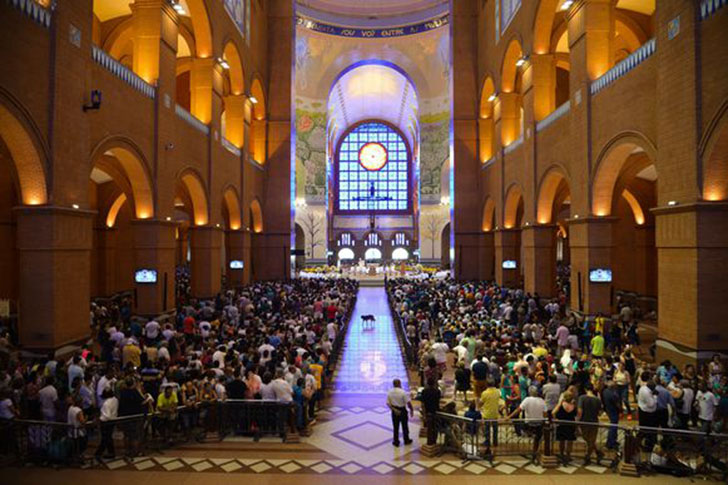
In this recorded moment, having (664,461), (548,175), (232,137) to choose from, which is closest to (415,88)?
(232,137)

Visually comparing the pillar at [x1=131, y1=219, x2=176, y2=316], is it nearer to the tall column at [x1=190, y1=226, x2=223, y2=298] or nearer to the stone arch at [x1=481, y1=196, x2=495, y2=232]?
the tall column at [x1=190, y1=226, x2=223, y2=298]

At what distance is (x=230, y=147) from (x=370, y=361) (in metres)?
15.0

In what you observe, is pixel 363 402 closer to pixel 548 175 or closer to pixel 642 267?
pixel 548 175

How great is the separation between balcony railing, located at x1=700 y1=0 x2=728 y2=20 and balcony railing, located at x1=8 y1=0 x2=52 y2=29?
13.2m

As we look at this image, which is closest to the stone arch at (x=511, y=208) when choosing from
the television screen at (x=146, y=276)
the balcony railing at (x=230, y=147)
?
the balcony railing at (x=230, y=147)

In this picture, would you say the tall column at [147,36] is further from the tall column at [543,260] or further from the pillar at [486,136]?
the pillar at [486,136]

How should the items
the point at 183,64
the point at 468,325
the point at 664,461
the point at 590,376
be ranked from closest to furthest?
the point at 664,461
the point at 590,376
the point at 468,325
the point at 183,64

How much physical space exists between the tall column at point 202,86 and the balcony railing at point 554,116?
1355 cm

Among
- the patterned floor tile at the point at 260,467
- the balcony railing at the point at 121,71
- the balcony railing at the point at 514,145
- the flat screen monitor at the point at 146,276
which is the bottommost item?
the patterned floor tile at the point at 260,467

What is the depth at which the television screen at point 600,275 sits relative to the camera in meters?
15.6

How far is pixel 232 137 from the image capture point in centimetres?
2611

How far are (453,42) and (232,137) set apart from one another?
15.6m

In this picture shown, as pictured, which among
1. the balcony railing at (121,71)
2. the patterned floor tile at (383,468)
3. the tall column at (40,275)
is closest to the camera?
the patterned floor tile at (383,468)

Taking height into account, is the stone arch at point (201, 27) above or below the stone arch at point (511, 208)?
above
